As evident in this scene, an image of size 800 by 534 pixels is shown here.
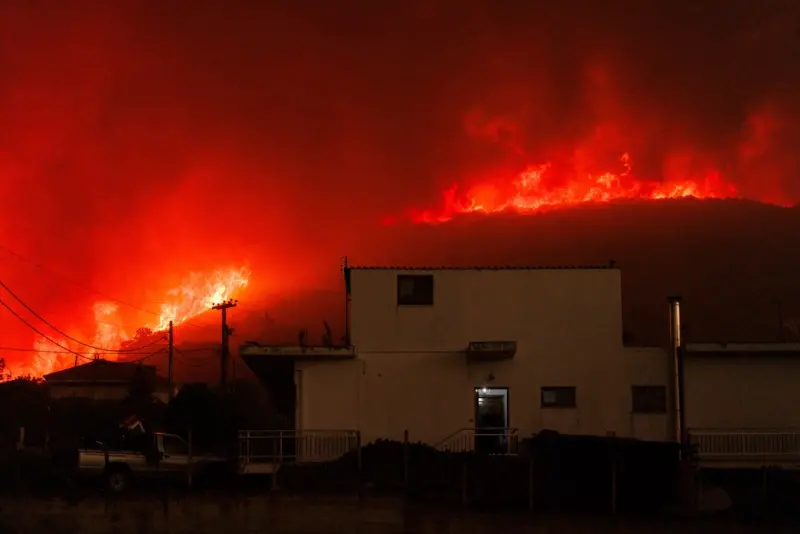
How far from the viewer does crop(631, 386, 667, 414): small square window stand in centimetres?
2805

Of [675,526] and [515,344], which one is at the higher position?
[515,344]

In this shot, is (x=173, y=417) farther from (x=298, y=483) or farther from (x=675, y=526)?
(x=675, y=526)

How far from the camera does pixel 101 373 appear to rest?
237 ft

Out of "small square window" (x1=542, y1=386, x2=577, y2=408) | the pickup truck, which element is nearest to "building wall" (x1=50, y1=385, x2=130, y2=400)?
the pickup truck

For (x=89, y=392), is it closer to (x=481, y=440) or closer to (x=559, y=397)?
(x=481, y=440)

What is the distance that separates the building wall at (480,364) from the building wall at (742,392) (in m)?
0.96

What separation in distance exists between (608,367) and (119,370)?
174 feet

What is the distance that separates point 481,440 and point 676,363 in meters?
6.08

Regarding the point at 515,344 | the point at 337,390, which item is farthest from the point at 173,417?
the point at 515,344

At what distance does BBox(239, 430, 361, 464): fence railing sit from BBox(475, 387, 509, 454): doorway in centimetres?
367

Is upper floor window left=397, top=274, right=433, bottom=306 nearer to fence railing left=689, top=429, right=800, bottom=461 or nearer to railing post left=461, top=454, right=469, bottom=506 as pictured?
railing post left=461, top=454, right=469, bottom=506

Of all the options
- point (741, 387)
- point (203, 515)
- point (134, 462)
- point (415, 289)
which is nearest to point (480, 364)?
point (415, 289)

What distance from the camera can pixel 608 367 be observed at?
2834 cm

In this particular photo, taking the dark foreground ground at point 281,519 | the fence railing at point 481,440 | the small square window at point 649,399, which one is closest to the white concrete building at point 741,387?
the small square window at point 649,399
